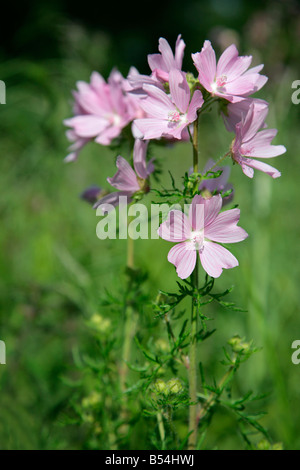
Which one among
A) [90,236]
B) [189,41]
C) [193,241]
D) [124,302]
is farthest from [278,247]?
[189,41]

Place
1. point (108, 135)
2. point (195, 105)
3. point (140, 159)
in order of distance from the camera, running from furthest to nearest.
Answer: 1. point (108, 135)
2. point (140, 159)
3. point (195, 105)

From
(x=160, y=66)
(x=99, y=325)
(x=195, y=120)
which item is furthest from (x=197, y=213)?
(x=99, y=325)

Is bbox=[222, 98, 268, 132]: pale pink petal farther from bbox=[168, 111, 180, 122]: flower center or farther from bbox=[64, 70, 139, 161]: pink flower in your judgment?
bbox=[64, 70, 139, 161]: pink flower

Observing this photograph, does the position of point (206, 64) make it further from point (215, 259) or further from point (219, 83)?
point (215, 259)

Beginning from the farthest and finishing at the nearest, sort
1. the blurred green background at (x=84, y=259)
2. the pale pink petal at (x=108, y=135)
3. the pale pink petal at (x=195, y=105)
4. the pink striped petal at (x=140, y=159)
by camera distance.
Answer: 1. the blurred green background at (x=84, y=259)
2. the pale pink petal at (x=108, y=135)
3. the pink striped petal at (x=140, y=159)
4. the pale pink petal at (x=195, y=105)

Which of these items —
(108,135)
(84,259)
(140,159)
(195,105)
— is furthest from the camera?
(84,259)

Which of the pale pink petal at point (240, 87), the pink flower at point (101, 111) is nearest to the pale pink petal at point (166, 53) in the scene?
the pale pink petal at point (240, 87)

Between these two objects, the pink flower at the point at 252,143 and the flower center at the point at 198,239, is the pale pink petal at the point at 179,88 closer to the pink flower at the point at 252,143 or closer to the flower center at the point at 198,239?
the pink flower at the point at 252,143

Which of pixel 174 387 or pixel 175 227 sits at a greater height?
pixel 175 227
